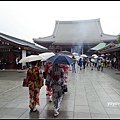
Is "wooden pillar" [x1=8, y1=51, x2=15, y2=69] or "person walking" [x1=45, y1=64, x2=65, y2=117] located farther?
"wooden pillar" [x1=8, y1=51, x2=15, y2=69]

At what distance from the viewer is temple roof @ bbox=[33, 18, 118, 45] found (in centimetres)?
3136

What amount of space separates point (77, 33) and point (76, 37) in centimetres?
295

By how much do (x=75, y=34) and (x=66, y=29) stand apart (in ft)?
11.5

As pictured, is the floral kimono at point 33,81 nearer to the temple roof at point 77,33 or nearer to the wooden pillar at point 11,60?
the wooden pillar at point 11,60

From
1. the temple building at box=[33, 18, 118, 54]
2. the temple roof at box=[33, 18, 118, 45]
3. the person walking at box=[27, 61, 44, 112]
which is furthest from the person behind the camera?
the temple roof at box=[33, 18, 118, 45]

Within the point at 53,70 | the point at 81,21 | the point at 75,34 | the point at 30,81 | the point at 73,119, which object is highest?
the point at 81,21

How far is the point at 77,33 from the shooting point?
36.0m

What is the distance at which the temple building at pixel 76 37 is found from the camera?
29531mm

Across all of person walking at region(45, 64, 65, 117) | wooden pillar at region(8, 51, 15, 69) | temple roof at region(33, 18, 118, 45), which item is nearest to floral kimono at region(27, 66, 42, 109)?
person walking at region(45, 64, 65, 117)

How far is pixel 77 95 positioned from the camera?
21.2ft

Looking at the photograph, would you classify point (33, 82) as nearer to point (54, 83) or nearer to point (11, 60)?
point (54, 83)

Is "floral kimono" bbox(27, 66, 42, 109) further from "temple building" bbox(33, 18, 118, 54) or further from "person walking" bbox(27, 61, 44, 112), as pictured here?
"temple building" bbox(33, 18, 118, 54)

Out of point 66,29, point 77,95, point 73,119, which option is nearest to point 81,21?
point 66,29

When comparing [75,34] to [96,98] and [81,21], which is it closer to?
[81,21]
